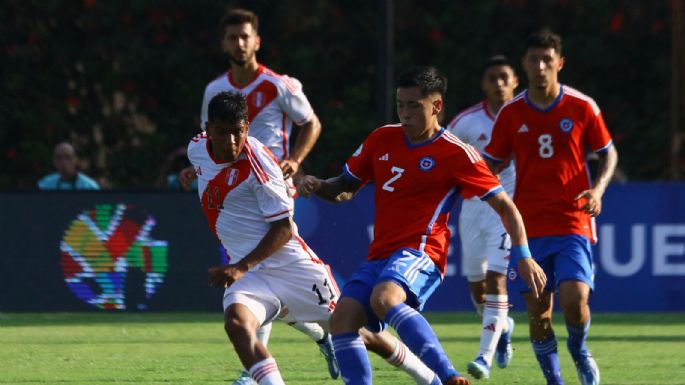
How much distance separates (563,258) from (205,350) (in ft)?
11.5

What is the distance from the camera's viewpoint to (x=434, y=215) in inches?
304

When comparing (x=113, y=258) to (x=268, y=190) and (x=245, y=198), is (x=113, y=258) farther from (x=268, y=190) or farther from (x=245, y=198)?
(x=268, y=190)

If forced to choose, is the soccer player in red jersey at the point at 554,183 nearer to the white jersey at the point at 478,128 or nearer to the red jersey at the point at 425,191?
the red jersey at the point at 425,191

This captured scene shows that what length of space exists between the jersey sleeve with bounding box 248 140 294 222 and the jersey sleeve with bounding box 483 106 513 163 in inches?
69.1

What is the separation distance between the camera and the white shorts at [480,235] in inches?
428

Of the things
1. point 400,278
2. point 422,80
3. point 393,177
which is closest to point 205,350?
point 393,177

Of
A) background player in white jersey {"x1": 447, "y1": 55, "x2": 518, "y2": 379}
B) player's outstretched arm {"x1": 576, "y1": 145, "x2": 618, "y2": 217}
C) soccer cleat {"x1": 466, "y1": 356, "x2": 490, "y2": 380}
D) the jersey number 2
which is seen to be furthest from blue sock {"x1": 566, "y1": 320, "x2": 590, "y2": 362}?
the jersey number 2

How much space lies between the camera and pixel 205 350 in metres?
11.4

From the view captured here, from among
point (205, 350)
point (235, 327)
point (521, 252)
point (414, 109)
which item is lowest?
point (205, 350)

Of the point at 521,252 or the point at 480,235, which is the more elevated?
the point at 521,252

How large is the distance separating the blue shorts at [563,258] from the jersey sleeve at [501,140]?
1.74ft

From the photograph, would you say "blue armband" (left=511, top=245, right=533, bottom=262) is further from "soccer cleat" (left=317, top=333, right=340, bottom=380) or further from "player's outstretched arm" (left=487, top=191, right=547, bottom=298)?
"soccer cleat" (left=317, top=333, right=340, bottom=380)

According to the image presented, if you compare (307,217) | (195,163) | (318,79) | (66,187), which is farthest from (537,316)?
(318,79)

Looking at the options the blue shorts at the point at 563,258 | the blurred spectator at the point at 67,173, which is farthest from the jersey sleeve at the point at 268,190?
the blurred spectator at the point at 67,173
